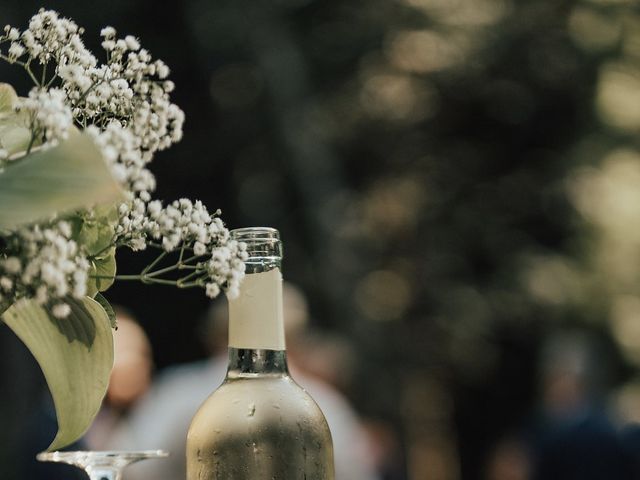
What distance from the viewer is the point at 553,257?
8.73m

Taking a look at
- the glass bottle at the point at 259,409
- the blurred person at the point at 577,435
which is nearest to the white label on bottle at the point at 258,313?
the glass bottle at the point at 259,409

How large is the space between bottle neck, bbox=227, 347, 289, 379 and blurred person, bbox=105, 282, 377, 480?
3464 mm

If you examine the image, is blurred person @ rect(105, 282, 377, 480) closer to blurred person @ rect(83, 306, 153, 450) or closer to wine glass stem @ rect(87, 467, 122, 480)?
blurred person @ rect(83, 306, 153, 450)

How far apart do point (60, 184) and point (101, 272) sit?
22 cm

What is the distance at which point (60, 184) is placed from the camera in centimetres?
76

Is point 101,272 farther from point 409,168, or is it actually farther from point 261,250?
point 409,168

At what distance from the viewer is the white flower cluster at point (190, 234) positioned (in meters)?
0.91

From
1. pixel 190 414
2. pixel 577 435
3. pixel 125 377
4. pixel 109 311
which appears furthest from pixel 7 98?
pixel 577 435

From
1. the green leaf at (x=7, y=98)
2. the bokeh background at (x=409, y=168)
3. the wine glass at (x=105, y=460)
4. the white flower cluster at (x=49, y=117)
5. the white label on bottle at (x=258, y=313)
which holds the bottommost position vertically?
the wine glass at (x=105, y=460)

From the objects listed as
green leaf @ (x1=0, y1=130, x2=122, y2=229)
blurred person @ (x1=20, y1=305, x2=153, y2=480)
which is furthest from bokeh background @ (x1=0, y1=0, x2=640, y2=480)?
green leaf @ (x1=0, y1=130, x2=122, y2=229)

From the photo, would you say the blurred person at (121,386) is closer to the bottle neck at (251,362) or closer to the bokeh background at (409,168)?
the bokeh background at (409,168)

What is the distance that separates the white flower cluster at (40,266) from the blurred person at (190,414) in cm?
367

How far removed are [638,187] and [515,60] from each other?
52.5 inches

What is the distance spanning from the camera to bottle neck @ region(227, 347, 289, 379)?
3.40ft
